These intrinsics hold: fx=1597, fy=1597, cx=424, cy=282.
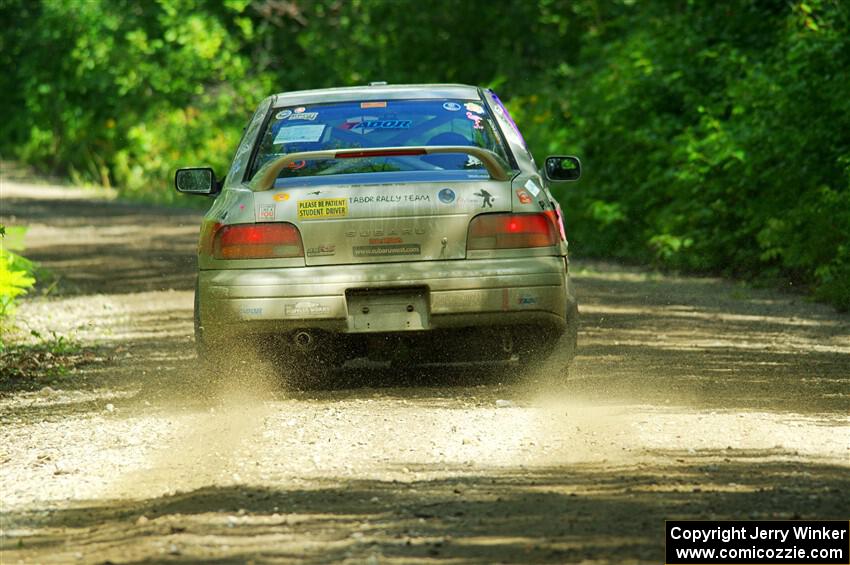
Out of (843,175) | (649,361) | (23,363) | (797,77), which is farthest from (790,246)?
(23,363)

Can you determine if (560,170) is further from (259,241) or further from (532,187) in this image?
(259,241)

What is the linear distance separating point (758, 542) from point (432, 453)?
207 cm

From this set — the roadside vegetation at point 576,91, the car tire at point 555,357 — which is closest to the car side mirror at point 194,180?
the car tire at point 555,357

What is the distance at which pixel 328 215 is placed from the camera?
8297mm

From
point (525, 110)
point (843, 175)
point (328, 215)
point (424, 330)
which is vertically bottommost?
point (525, 110)

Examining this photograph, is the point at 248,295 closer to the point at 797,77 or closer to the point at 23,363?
the point at 23,363

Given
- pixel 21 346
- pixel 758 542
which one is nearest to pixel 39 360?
pixel 21 346

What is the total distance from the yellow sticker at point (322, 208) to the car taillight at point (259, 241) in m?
0.10

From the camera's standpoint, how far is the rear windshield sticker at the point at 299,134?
907cm

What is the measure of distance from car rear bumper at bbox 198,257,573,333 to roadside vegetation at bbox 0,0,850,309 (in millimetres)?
5990

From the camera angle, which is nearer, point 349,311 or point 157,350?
point 349,311

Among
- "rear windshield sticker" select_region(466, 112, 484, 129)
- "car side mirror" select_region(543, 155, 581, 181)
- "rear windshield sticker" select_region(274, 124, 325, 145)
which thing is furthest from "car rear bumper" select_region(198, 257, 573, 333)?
"car side mirror" select_region(543, 155, 581, 181)

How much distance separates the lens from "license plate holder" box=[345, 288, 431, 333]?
8312 millimetres

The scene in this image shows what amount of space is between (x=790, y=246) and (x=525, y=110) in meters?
8.35
